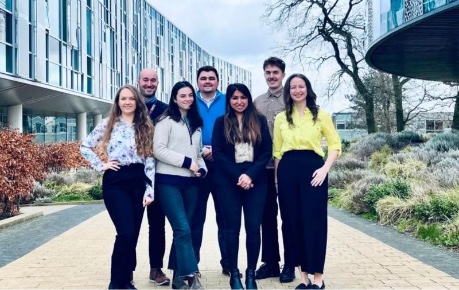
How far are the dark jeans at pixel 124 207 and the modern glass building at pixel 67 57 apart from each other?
16.6 metres

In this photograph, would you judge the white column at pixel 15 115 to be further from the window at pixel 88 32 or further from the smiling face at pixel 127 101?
the smiling face at pixel 127 101

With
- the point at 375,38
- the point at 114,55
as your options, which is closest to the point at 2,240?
the point at 375,38

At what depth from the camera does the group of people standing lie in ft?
16.3

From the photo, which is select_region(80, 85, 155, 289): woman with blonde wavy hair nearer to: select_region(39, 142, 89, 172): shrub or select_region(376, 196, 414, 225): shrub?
select_region(376, 196, 414, 225): shrub

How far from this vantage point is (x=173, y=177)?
5.02 m

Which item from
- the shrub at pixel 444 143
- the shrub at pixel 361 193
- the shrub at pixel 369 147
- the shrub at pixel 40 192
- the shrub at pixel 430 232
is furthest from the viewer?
the shrub at pixel 369 147

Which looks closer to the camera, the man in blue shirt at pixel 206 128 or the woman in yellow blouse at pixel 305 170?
the woman in yellow blouse at pixel 305 170

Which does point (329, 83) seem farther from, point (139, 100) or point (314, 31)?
point (139, 100)

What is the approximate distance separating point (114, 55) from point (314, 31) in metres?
15.9

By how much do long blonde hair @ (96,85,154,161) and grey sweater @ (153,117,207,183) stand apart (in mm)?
72

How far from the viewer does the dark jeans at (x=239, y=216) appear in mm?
5035

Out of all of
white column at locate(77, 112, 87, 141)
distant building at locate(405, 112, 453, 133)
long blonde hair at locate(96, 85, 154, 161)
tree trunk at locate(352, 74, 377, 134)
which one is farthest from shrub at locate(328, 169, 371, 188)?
distant building at locate(405, 112, 453, 133)

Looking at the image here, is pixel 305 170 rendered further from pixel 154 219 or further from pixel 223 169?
pixel 154 219

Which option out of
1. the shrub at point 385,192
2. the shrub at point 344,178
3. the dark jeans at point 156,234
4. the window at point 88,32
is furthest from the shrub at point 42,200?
the window at point 88,32
